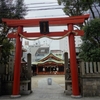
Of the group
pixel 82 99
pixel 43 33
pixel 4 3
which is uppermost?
pixel 4 3

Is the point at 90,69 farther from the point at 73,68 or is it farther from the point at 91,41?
the point at 91,41

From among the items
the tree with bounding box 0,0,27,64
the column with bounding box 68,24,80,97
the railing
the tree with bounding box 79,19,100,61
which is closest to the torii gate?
the column with bounding box 68,24,80,97

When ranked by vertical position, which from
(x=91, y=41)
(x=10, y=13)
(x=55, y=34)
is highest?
(x=10, y=13)

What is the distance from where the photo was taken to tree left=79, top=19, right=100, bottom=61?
8836 millimetres

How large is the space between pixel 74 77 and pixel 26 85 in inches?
117

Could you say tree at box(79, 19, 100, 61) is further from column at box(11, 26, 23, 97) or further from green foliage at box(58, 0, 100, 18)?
column at box(11, 26, 23, 97)

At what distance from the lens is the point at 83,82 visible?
7.49 metres

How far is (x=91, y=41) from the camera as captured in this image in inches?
402

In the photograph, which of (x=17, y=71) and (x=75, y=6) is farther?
(x=75, y=6)

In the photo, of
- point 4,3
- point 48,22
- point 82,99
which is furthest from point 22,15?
point 82,99

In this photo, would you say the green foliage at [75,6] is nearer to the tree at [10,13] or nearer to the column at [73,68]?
the tree at [10,13]

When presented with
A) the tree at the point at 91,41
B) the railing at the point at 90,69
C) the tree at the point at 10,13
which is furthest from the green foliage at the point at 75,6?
the railing at the point at 90,69

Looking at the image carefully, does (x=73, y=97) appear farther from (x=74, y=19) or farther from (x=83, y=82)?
(x=74, y=19)

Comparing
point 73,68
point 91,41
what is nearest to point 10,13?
point 91,41
